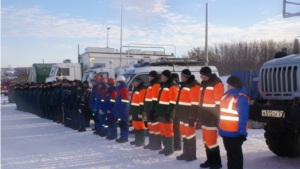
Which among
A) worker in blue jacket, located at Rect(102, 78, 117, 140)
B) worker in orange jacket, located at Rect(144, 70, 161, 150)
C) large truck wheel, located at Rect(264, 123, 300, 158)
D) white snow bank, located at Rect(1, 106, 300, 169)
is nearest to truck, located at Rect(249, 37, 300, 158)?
large truck wheel, located at Rect(264, 123, 300, 158)

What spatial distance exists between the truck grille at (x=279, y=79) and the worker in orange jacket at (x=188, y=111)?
4.66 feet

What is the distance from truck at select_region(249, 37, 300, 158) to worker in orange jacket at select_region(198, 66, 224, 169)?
0.79 m

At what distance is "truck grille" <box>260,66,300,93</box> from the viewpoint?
6.70 meters

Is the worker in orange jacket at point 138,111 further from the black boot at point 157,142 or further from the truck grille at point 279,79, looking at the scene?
the truck grille at point 279,79

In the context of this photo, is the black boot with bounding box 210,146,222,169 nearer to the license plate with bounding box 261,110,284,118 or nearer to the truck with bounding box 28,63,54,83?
the license plate with bounding box 261,110,284,118

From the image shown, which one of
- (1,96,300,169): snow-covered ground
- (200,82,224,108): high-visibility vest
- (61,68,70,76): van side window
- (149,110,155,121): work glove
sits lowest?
(1,96,300,169): snow-covered ground

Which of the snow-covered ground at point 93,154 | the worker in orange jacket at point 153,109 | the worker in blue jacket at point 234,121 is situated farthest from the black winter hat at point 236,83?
the worker in orange jacket at point 153,109

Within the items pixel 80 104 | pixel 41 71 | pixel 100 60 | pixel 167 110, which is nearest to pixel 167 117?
pixel 167 110

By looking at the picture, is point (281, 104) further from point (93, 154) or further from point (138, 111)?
point (93, 154)

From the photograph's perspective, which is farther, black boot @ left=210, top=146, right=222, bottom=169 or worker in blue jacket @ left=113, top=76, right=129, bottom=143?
worker in blue jacket @ left=113, top=76, right=129, bottom=143

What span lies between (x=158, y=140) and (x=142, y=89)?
1.51 metres

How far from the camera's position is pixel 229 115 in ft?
19.9

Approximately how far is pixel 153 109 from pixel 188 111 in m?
1.46

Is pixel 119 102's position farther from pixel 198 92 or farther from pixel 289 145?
pixel 289 145
